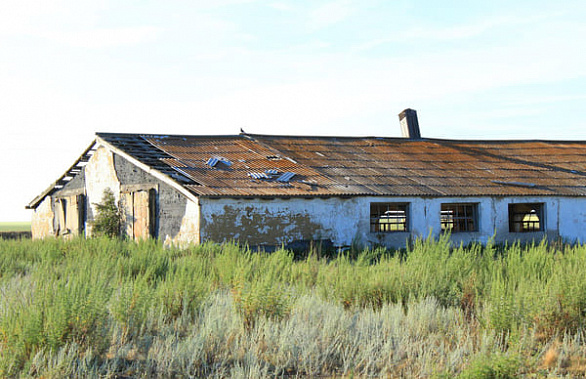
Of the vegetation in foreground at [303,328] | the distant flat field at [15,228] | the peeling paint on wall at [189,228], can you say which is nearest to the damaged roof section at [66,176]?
the peeling paint on wall at [189,228]

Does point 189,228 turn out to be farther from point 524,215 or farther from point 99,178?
point 524,215

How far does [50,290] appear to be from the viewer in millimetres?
6766

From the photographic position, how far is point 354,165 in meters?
19.6

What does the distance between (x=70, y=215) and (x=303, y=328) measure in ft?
50.9

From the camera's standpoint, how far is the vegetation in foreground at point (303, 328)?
20.6ft

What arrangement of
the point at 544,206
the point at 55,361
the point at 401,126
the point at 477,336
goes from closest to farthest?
the point at 55,361
the point at 477,336
the point at 544,206
the point at 401,126

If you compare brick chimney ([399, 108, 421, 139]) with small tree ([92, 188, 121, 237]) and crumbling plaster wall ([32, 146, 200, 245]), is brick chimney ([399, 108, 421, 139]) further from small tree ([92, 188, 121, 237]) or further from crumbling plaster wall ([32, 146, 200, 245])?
small tree ([92, 188, 121, 237])

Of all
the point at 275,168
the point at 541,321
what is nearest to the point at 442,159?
the point at 275,168

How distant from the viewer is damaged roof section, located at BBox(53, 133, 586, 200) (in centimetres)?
1658

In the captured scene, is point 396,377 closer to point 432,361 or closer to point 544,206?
point 432,361

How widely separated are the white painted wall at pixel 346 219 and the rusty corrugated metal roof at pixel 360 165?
0.27m

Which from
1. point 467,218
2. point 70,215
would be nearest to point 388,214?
point 467,218

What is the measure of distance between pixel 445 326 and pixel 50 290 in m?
4.50

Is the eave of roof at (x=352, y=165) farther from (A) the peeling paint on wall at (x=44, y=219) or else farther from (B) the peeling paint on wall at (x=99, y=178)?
(B) the peeling paint on wall at (x=99, y=178)
